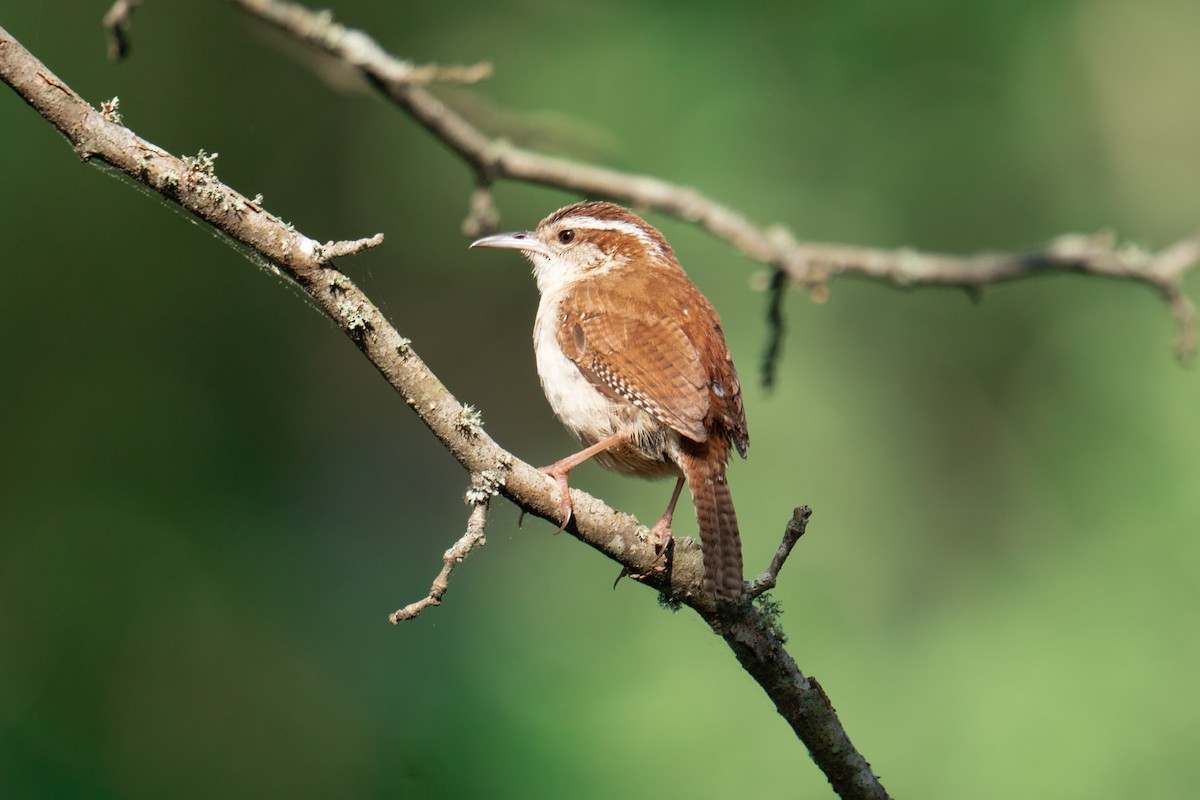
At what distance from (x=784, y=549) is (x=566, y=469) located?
52 cm

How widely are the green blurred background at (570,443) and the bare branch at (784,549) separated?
2399mm

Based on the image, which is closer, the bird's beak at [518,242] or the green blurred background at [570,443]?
the bird's beak at [518,242]

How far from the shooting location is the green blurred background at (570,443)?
545 cm

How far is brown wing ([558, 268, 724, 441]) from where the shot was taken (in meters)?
2.76

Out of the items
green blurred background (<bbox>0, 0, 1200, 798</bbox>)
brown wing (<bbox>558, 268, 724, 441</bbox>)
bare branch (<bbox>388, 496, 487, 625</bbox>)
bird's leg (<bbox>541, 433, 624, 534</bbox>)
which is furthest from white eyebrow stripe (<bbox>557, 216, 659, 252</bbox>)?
bare branch (<bbox>388, 496, 487, 625</bbox>)

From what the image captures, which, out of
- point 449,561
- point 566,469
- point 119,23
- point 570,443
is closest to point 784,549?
point 566,469

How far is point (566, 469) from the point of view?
2469mm

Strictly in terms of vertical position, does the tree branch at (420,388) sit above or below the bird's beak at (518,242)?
below

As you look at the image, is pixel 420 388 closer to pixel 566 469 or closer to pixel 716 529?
pixel 566 469

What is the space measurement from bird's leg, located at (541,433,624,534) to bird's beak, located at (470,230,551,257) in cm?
79

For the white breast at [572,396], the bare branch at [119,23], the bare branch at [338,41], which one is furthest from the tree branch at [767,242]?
the white breast at [572,396]

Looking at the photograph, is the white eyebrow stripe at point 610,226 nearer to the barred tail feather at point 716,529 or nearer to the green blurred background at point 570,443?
the green blurred background at point 570,443

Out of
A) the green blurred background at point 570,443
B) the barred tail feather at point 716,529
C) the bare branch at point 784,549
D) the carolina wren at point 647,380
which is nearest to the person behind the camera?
the bare branch at point 784,549

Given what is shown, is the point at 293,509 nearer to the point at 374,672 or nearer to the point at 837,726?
the point at 374,672
